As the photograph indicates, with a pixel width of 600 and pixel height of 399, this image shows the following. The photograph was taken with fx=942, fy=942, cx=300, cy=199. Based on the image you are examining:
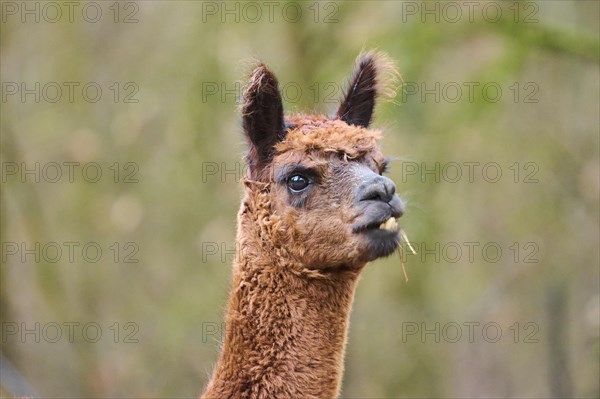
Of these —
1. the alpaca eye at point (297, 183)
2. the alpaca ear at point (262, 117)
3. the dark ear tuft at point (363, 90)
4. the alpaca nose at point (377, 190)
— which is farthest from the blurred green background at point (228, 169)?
the alpaca nose at point (377, 190)

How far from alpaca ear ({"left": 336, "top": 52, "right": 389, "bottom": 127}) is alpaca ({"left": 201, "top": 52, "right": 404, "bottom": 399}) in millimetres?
470

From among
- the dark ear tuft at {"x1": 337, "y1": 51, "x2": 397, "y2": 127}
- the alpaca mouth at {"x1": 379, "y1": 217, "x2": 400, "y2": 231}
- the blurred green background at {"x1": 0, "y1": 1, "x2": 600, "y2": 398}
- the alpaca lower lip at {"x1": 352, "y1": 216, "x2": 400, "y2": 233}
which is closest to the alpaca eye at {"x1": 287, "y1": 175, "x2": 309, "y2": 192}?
the alpaca lower lip at {"x1": 352, "y1": 216, "x2": 400, "y2": 233}

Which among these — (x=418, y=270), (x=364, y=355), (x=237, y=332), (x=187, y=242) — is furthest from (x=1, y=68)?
(x=237, y=332)

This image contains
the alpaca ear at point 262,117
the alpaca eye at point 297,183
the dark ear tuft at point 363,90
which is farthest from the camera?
the dark ear tuft at point 363,90

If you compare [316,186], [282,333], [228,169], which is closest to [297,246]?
[316,186]

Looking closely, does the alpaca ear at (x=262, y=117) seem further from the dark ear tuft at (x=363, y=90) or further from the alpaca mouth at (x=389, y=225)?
the alpaca mouth at (x=389, y=225)

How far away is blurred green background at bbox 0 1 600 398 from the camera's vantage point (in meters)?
11.4

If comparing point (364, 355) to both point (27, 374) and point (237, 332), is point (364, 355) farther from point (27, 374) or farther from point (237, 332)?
point (237, 332)

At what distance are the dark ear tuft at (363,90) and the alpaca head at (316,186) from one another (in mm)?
310

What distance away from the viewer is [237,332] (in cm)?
523

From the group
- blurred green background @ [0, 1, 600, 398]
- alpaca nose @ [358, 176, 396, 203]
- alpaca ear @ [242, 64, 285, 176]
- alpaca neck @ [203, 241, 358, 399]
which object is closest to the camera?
alpaca neck @ [203, 241, 358, 399]

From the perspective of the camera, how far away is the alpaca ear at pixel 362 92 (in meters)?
6.22

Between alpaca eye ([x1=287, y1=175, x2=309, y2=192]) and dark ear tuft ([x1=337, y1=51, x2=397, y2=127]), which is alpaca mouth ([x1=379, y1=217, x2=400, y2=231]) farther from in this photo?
dark ear tuft ([x1=337, y1=51, x2=397, y2=127])

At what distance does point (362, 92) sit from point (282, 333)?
6.02 feet
